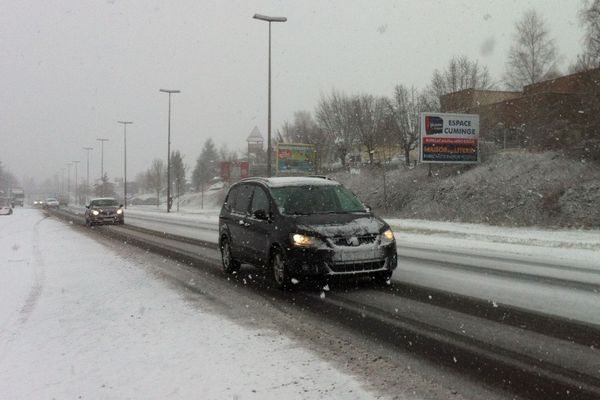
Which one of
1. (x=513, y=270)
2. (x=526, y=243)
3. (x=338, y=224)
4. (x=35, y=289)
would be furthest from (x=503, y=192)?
(x=35, y=289)

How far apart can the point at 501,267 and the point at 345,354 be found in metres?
7.05

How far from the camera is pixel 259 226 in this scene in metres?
9.09

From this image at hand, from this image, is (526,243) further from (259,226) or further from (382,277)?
(259,226)

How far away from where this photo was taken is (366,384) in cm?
414

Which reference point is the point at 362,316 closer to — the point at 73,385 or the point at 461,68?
the point at 73,385

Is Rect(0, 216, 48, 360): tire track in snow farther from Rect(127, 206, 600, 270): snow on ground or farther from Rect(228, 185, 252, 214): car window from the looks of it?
Rect(127, 206, 600, 270): snow on ground

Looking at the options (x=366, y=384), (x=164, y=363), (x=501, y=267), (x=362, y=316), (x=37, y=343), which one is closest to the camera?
(x=366, y=384)

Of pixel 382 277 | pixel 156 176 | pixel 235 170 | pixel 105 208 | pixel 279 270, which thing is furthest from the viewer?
pixel 156 176

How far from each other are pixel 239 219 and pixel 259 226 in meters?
1.17

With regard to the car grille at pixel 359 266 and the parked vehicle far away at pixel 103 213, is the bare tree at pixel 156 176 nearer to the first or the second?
the parked vehicle far away at pixel 103 213

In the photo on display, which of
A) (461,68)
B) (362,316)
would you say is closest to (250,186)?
(362,316)

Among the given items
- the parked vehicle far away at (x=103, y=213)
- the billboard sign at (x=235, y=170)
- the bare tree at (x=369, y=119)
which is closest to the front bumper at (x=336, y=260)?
the parked vehicle far away at (x=103, y=213)

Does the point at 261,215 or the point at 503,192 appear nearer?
the point at 261,215

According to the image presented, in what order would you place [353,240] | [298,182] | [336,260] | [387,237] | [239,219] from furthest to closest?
[239,219], [298,182], [387,237], [353,240], [336,260]
